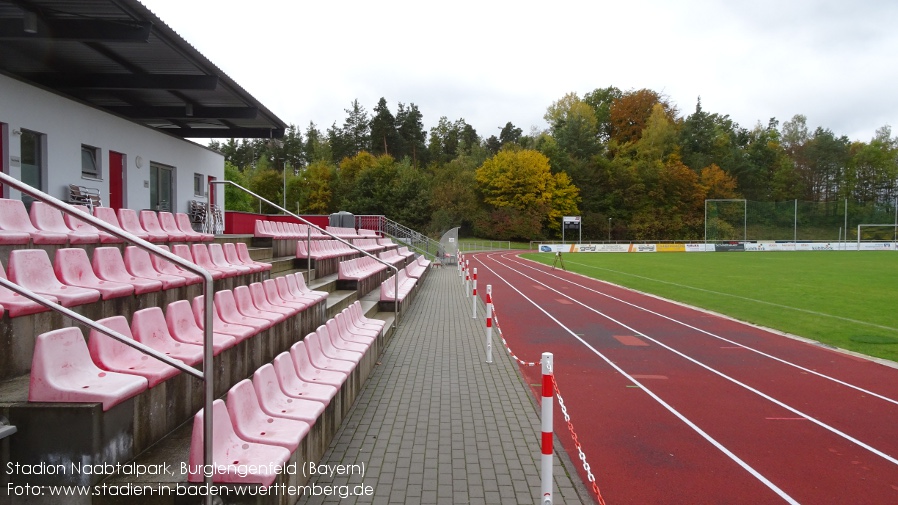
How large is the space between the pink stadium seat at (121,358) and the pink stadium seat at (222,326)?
3.43 ft

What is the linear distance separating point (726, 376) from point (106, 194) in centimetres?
1358

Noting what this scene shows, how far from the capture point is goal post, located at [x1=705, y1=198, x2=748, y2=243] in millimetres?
67375

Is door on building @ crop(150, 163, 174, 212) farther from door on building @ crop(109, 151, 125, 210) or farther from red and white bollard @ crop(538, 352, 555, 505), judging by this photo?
red and white bollard @ crop(538, 352, 555, 505)

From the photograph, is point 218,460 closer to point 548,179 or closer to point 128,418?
point 128,418

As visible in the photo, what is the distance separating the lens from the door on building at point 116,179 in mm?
13531

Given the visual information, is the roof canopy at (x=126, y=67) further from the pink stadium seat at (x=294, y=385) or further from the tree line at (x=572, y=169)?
the tree line at (x=572, y=169)

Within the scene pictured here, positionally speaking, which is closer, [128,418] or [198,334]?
[128,418]

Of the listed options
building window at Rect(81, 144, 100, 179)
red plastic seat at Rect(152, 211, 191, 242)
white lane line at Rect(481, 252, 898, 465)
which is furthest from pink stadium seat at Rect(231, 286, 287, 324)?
building window at Rect(81, 144, 100, 179)

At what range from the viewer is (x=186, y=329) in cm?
451

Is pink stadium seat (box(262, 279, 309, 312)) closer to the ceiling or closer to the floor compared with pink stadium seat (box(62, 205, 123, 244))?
closer to the floor

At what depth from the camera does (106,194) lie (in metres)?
13.1

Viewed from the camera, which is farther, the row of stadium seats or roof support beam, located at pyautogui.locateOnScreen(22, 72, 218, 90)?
roof support beam, located at pyautogui.locateOnScreen(22, 72, 218, 90)

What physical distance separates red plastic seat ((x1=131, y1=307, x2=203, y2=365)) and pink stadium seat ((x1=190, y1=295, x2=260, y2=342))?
1.72ft

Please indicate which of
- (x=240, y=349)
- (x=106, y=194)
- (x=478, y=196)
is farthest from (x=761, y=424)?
(x=478, y=196)
